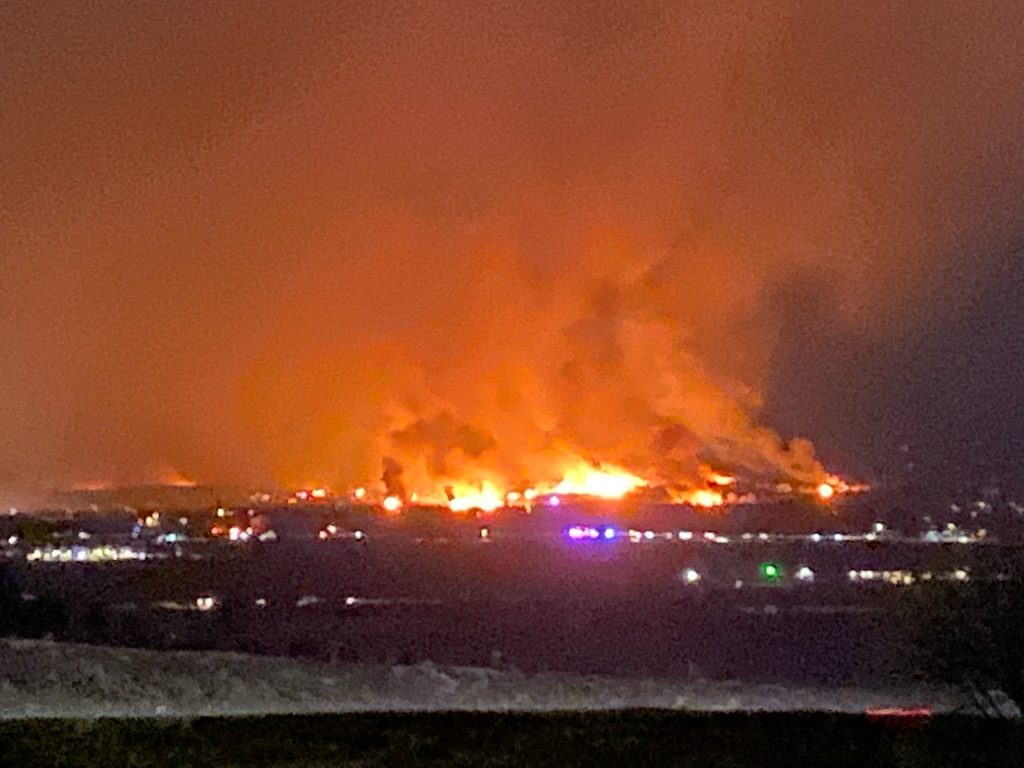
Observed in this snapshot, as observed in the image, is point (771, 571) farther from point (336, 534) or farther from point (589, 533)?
point (336, 534)

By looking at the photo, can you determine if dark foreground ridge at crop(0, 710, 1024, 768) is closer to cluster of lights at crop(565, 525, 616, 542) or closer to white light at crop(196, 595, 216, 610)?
white light at crop(196, 595, 216, 610)

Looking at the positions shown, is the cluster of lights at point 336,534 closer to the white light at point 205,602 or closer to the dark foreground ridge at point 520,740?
the white light at point 205,602

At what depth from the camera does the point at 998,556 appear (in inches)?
3004

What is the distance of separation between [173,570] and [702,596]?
36370 mm

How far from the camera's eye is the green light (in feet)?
254

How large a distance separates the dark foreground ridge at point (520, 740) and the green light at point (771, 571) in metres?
60.2

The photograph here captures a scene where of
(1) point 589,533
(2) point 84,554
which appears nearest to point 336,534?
(1) point 589,533

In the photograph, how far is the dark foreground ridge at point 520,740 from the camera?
14516 millimetres

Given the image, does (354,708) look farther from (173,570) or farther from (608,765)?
(173,570)

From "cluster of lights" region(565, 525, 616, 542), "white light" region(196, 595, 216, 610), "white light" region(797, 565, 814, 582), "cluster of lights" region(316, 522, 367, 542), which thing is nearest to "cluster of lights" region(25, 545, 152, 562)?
"cluster of lights" region(316, 522, 367, 542)

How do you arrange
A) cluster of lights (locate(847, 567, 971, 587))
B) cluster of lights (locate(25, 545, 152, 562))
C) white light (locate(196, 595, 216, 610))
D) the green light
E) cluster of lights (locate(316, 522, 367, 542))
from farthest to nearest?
1. cluster of lights (locate(316, 522, 367, 542))
2. cluster of lights (locate(25, 545, 152, 562))
3. the green light
4. cluster of lights (locate(847, 567, 971, 587))
5. white light (locate(196, 595, 216, 610))

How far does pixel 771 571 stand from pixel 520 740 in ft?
228

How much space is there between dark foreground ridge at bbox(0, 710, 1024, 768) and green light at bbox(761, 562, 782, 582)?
60.2 meters

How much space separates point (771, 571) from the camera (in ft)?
273
